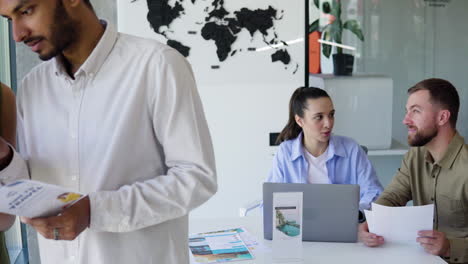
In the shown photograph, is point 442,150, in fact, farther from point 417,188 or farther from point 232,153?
point 232,153

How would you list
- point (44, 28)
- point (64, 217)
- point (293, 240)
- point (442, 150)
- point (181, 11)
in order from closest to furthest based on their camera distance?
point (64, 217)
point (44, 28)
point (293, 240)
point (442, 150)
point (181, 11)

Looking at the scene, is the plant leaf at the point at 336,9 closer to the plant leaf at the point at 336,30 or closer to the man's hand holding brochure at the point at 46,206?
the plant leaf at the point at 336,30

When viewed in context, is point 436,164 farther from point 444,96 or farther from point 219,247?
point 219,247

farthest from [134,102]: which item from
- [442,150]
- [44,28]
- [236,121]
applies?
[236,121]

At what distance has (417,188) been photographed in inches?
114

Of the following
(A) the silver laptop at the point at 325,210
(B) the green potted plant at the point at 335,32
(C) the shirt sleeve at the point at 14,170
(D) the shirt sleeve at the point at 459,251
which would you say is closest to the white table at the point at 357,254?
(A) the silver laptop at the point at 325,210

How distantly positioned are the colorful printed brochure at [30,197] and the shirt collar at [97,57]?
0.34 m

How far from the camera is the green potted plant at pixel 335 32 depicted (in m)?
5.22

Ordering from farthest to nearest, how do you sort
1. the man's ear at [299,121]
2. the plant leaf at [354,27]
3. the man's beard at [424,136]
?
1. the plant leaf at [354,27]
2. the man's ear at [299,121]
3. the man's beard at [424,136]

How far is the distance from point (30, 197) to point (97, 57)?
0.41 meters

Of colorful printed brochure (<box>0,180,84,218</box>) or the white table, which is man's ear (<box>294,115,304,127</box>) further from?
colorful printed brochure (<box>0,180,84,218</box>)

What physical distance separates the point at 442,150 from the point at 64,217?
2.04 meters

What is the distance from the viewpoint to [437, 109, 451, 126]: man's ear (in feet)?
9.34

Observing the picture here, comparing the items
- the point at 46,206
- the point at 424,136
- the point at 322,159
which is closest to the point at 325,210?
the point at 424,136
